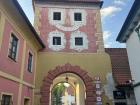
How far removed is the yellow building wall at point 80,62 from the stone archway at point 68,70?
262 mm

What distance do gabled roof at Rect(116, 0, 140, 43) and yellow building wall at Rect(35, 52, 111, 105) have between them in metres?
2.24

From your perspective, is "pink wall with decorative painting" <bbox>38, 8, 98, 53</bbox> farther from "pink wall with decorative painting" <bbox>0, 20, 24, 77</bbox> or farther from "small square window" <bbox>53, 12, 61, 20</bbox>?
"pink wall with decorative painting" <bbox>0, 20, 24, 77</bbox>

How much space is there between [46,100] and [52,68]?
2143 millimetres

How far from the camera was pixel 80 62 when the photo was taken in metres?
12.6

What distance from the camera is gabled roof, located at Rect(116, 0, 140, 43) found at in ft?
25.4

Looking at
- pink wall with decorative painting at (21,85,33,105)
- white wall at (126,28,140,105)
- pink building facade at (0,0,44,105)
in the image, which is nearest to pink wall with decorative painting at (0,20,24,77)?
pink building facade at (0,0,44,105)

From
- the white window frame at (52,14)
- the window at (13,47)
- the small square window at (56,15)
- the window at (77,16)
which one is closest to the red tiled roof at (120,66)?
the window at (77,16)

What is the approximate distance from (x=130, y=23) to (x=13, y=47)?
5798 mm

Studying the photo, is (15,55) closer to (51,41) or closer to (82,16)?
(51,41)

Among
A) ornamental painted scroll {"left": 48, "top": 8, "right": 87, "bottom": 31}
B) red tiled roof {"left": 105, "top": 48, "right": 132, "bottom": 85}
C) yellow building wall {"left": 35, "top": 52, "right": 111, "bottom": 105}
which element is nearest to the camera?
yellow building wall {"left": 35, "top": 52, "right": 111, "bottom": 105}

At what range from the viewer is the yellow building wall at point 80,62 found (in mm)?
12305

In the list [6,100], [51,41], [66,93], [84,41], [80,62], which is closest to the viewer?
[6,100]

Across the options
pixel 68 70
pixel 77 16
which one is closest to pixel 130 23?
pixel 68 70

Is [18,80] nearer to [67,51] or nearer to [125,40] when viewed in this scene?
[67,51]
